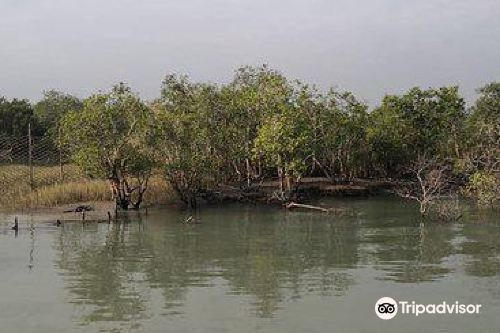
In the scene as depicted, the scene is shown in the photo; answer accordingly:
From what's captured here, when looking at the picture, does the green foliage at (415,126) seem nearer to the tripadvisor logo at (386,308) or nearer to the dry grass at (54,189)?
the dry grass at (54,189)

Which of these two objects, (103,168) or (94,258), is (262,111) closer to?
(103,168)

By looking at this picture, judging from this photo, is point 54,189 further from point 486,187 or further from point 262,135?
point 486,187

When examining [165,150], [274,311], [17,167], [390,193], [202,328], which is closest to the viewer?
[202,328]

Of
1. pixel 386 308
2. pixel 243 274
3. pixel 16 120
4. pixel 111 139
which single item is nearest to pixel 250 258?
pixel 243 274

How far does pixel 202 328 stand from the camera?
13.0 meters

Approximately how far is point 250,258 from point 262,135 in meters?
15.4

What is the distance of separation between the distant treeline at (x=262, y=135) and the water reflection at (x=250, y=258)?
147 inches

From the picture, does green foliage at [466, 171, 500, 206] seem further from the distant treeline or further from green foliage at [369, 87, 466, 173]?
green foliage at [369, 87, 466, 173]

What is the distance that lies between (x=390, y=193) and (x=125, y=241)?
25.4m

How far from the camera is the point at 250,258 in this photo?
66.8 ft

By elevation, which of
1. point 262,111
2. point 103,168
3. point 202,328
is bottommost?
point 202,328

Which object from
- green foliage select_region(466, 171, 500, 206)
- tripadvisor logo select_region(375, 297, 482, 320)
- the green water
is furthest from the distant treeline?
tripadvisor logo select_region(375, 297, 482, 320)

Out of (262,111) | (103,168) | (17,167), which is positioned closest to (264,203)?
(262,111)

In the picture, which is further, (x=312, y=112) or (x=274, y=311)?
(x=312, y=112)
